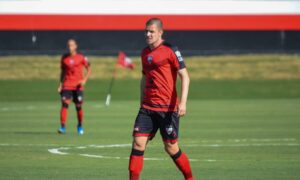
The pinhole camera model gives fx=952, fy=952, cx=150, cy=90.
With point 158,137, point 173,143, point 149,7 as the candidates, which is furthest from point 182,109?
point 149,7

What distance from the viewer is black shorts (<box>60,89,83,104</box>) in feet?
79.2

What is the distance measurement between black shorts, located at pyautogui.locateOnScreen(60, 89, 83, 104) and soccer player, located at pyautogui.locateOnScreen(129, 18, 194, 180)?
11493 millimetres

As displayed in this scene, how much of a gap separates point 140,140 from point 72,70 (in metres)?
12.1

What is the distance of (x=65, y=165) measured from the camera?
15711 millimetres

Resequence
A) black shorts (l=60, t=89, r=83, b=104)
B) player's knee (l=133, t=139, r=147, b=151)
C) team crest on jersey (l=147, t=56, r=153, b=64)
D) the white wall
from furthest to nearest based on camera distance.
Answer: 1. the white wall
2. black shorts (l=60, t=89, r=83, b=104)
3. team crest on jersey (l=147, t=56, r=153, b=64)
4. player's knee (l=133, t=139, r=147, b=151)

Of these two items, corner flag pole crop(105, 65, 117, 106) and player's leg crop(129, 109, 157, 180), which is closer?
player's leg crop(129, 109, 157, 180)

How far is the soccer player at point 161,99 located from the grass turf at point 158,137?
60.7 inches

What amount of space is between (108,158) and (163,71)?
15.1ft

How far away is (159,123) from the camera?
501 inches

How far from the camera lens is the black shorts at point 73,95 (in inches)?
950

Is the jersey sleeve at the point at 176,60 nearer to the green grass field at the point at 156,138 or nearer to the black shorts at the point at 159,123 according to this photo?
the black shorts at the point at 159,123

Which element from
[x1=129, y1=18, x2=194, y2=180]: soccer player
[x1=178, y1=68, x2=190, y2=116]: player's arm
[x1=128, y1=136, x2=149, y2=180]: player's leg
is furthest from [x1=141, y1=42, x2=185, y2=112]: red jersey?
[x1=128, y1=136, x2=149, y2=180]: player's leg

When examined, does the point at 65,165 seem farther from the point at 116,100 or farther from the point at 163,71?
the point at 116,100

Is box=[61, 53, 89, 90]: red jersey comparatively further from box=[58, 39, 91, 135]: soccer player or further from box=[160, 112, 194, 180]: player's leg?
box=[160, 112, 194, 180]: player's leg
